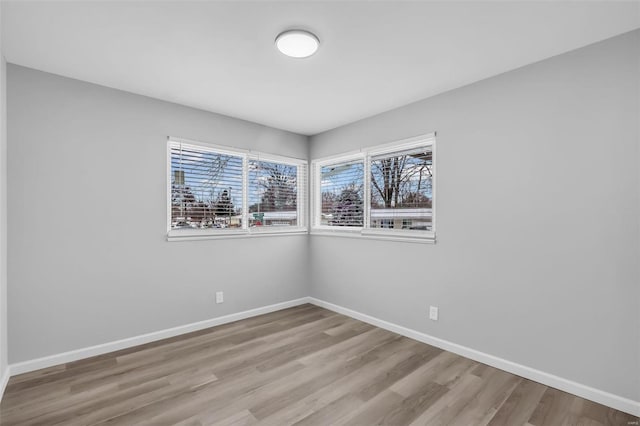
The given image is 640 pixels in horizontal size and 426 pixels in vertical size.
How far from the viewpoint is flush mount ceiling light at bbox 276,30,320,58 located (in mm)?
2078

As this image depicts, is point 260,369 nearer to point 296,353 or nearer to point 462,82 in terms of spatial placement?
point 296,353

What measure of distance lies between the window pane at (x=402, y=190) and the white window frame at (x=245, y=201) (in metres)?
1.19

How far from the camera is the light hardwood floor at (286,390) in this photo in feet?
6.64

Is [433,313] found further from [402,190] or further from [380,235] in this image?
[402,190]

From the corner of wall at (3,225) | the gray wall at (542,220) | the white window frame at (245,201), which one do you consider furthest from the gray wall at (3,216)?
the gray wall at (542,220)

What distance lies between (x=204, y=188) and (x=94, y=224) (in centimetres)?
112

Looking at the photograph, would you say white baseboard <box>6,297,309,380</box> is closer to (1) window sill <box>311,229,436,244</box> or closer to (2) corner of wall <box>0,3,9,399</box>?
(2) corner of wall <box>0,3,9,399</box>

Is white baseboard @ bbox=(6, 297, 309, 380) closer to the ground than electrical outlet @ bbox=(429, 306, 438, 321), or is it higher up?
closer to the ground

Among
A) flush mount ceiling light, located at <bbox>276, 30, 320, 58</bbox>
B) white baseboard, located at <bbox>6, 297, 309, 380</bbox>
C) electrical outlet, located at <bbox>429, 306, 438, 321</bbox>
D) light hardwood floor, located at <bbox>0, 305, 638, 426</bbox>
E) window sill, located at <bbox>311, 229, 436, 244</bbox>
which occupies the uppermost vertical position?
flush mount ceiling light, located at <bbox>276, 30, 320, 58</bbox>

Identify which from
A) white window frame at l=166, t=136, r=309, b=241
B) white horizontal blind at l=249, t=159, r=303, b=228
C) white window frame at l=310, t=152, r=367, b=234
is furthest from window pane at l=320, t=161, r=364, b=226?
white horizontal blind at l=249, t=159, r=303, b=228

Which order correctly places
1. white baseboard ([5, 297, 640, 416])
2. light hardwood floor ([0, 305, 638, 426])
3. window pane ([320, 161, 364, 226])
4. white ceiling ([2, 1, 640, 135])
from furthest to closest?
window pane ([320, 161, 364, 226]) < white baseboard ([5, 297, 640, 416]) < light hardwood floor ([0, 305, 638, 426]) < white ceiling ([2, 1, 640, 135])

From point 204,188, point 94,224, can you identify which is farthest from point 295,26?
point 94,224

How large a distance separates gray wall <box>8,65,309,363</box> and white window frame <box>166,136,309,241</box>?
0.08m

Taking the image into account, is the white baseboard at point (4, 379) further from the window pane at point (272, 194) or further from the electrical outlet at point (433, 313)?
the electrical outlet at point (433, 313)
